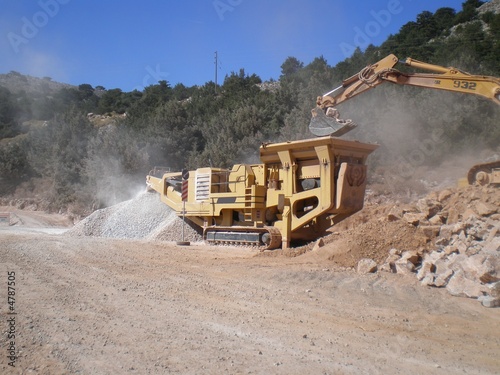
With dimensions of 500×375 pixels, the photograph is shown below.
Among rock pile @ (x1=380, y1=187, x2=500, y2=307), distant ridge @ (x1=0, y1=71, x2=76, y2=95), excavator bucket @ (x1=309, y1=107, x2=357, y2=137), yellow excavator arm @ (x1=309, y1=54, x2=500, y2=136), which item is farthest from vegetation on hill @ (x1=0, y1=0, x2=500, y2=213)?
distant ridge @ (x1=0, y1=71, x2=76, y2=95)

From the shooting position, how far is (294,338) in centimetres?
443

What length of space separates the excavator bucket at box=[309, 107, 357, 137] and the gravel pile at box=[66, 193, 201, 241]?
17.1ft

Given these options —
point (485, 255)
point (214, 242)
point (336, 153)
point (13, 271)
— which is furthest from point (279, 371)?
point (214, 242)

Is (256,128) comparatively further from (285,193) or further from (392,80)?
(285,193)

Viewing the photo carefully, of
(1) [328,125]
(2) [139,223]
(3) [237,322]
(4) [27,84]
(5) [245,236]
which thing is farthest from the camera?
(4) [27,84]

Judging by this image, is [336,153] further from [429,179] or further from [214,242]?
[429,179]

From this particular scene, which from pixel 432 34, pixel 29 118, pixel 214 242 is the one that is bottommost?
pixel 214 242

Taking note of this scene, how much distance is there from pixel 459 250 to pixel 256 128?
19.9 meters

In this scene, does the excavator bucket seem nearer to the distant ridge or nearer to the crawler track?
the crawler track

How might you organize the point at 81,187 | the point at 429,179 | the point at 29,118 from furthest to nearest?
the point at 29,118, the point at 81,187, the point at 429,179

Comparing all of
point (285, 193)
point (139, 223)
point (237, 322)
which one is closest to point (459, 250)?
point (237, 322)

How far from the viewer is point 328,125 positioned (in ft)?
34.6

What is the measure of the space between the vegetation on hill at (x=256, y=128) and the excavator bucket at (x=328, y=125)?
9.61 meters

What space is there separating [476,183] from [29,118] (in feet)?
170
